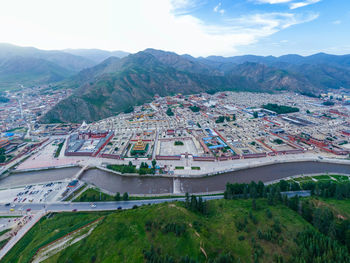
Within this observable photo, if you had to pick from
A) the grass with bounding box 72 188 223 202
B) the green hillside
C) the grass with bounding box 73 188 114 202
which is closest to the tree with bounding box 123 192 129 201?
the grass with bounding box 72 188 223 202

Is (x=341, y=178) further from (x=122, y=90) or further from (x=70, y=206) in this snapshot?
(x=122, y=90)

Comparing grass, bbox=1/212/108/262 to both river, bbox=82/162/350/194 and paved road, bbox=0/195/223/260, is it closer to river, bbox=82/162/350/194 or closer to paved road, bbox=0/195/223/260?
paved road, bbox=0/195/223/260

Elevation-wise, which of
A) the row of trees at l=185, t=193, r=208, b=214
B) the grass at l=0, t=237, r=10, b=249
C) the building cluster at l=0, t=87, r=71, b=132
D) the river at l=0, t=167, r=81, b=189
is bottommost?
the grass at l=0, t=237, r=10, b=249

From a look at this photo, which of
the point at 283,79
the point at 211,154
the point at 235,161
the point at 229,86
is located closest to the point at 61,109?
the point at 211,154

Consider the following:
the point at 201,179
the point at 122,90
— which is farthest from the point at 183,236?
the point at 122,90

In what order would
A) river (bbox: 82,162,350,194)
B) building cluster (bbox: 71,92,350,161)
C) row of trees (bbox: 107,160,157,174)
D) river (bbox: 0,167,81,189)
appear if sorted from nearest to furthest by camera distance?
river (bbox: 82,162,350,194)
river (bbox: 0,167,81,189)
row of trees (bbox: 107,160,157,174)
building cluster (bbox: 71,92,350,161)

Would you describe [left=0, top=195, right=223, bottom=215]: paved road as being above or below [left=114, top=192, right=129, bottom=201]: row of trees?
below

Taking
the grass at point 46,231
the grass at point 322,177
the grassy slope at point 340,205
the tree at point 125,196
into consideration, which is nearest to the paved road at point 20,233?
the grass at point 46,231

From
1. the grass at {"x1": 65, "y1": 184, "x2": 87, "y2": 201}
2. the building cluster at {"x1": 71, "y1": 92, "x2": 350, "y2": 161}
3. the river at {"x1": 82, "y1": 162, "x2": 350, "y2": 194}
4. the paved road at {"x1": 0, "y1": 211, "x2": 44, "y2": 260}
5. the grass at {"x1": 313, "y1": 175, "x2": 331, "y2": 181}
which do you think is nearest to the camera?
the paved road at {"x1": 0, "y1": 211, "x2": 44, "y2": 260}

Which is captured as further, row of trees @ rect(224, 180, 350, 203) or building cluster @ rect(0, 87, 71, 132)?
building cluster @ rect(0, 87, 71, 132)
